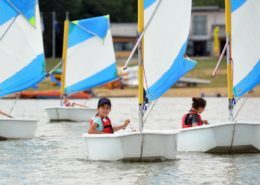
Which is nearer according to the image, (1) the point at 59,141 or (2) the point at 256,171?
(2) the point at 256,171

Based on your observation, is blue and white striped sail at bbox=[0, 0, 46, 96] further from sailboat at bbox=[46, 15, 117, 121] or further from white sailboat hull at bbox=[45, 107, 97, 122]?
sailboat at bbox=[46, 15, 117, 121]

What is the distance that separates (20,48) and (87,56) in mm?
11868

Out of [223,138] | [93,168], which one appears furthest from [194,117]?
[93,168]

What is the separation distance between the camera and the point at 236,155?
2503 centimetres

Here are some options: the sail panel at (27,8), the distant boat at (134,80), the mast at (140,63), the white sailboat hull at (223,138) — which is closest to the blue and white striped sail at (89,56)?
the sail panel at (27,8)

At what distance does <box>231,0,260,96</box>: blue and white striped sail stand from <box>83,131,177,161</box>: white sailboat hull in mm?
3524

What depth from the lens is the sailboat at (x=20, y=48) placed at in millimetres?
31094

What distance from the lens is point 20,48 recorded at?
32.0 metres

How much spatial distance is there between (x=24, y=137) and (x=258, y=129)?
24.6 ft

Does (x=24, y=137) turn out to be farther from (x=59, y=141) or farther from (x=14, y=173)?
(x=14, y=173)

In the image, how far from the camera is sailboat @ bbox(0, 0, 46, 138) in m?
31.1

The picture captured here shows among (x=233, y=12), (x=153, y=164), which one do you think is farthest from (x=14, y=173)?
(x=233, y=12)

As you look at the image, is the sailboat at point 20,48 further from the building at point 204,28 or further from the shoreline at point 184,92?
the building at point 204,28

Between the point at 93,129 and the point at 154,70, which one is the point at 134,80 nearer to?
the point at 154,70
